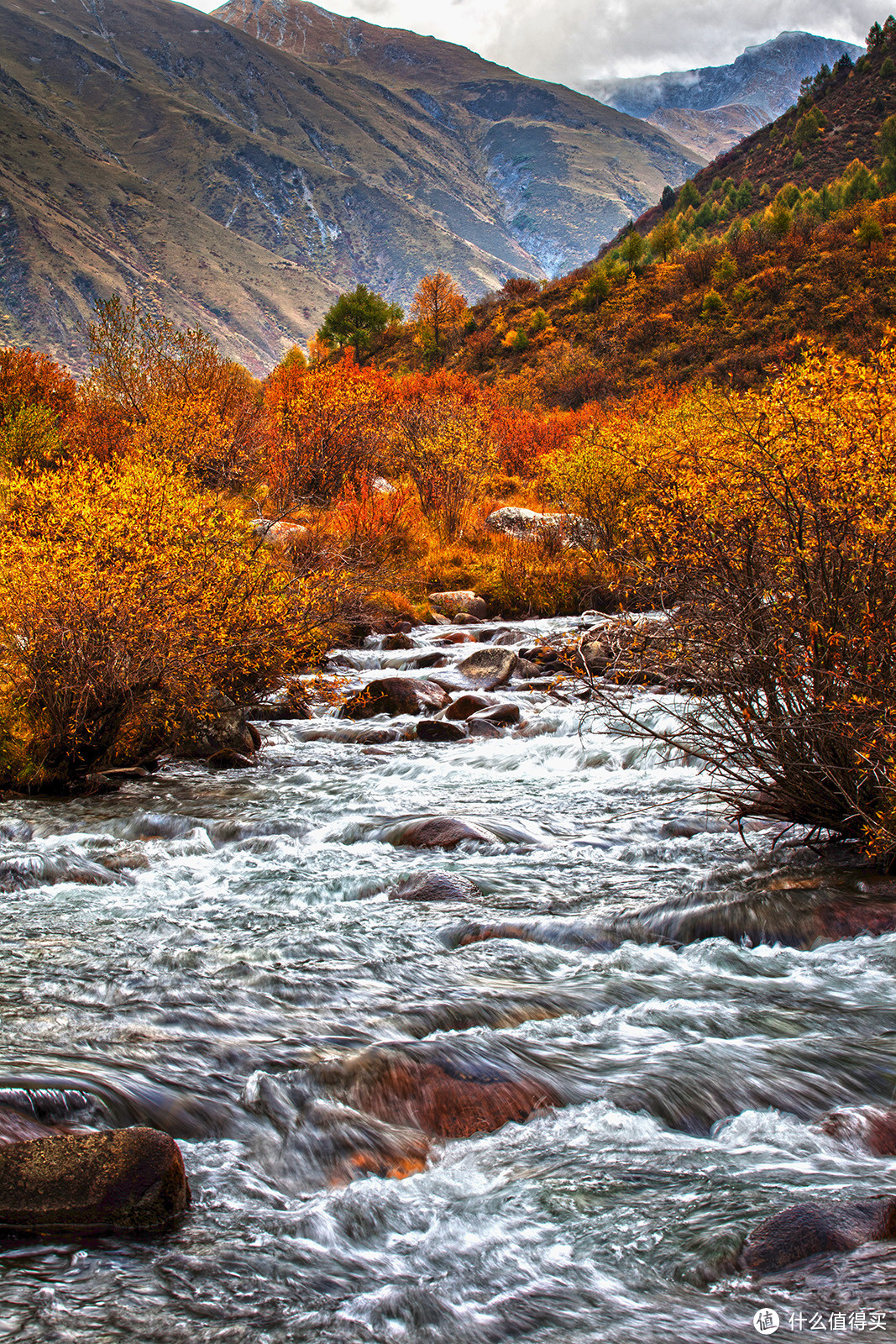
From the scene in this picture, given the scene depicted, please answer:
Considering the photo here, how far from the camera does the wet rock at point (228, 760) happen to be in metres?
9.15

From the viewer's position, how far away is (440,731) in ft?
33.1

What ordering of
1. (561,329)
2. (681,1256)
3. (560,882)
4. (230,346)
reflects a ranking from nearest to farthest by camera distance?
(681,1256) → (560,882) → (561,329) → (230,346)

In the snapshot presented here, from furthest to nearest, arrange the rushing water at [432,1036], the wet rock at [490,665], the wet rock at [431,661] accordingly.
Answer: the wet rock at [431,661] < the wet rock at [490,665] < the rushing water at [432,1036]

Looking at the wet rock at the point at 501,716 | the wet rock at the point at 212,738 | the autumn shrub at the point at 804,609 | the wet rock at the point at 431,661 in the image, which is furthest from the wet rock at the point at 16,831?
the wet rock at the point at 431,661

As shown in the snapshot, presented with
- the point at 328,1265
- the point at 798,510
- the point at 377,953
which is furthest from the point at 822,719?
the point at 328,1265

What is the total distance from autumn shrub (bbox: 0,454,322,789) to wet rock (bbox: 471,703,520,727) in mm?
2781

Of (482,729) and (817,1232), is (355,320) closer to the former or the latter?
(482,729)

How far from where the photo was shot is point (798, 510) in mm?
5180

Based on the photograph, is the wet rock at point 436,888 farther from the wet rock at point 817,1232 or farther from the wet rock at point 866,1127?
the wet rock at point 817,1232

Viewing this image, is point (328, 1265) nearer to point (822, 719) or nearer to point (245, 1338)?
point (245, 1338)

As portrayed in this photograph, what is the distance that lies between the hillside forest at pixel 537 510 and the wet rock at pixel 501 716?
1888 mm

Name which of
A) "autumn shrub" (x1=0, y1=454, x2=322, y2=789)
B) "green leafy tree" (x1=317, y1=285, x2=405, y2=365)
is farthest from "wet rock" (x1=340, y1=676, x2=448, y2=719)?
"green leafy tree" (x1=317, y1=285, x2=405, y2=365)

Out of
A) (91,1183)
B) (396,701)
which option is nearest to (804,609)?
(91,1183)

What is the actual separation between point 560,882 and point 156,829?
10.8 ft
